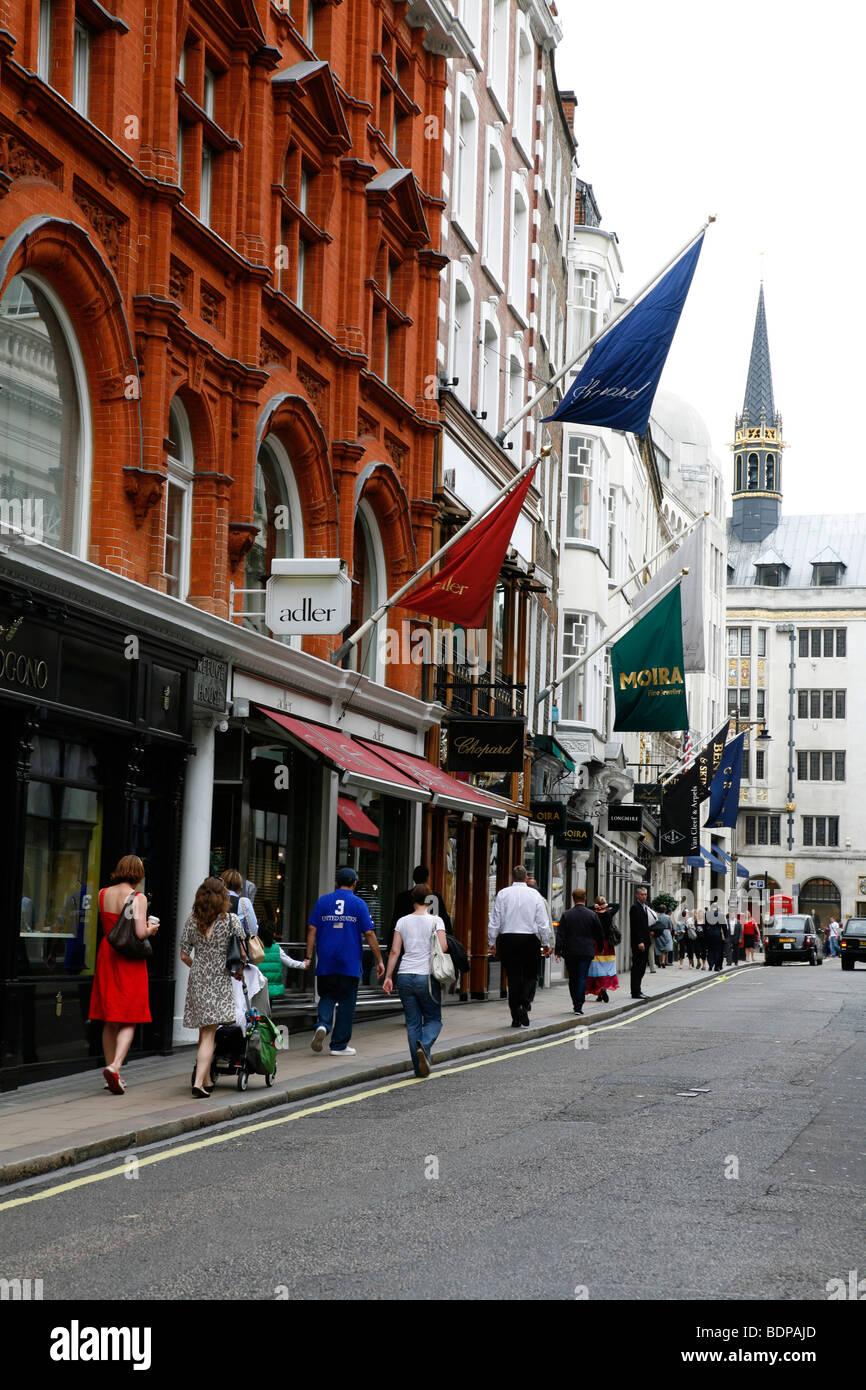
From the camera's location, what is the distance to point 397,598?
850 inches

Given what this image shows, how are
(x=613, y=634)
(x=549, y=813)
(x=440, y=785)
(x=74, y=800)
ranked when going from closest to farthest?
(x=74, y=800) → (x=440, y=785) → (x=613, y=634) → (x=549, y=813)

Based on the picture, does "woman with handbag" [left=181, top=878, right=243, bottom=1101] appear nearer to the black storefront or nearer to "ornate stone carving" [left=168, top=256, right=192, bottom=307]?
the black storefront

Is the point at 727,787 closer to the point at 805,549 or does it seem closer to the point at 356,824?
the point at 356,824

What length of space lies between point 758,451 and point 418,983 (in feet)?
368

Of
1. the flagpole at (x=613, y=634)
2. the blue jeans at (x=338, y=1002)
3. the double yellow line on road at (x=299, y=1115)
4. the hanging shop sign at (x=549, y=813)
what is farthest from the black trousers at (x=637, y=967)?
the blue jeans at (x=338, y=1002)

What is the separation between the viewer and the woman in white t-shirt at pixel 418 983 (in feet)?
52.6

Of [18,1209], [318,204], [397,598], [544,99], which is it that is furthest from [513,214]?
[18,1209]

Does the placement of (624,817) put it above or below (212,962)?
above

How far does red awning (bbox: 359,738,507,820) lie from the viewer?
24.0 metres

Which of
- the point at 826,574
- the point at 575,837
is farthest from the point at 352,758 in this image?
the point at 826,574

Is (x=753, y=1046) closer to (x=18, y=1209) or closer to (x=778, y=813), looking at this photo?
(x=18, y=1209)

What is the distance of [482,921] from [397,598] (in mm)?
10647

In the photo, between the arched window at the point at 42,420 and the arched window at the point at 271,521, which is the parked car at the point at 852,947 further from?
the arched window at the point at 42,420

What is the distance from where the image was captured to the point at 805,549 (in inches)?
4614
